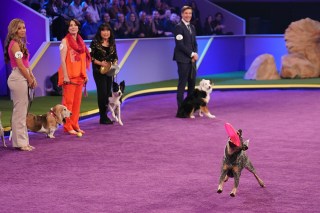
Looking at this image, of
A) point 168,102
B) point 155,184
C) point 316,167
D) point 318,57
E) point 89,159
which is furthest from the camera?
point 318,57

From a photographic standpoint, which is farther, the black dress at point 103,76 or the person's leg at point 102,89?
the person's leg at point 102,89

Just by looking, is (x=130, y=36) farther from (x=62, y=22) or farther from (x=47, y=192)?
(x=47, y=192)

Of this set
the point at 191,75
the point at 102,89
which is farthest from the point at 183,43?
the point at 102,89

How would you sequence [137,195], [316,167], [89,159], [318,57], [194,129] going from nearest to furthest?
[137,195]
[316,167]
[89,159]
[194,129]
[318,57]

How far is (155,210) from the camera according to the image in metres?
5.96

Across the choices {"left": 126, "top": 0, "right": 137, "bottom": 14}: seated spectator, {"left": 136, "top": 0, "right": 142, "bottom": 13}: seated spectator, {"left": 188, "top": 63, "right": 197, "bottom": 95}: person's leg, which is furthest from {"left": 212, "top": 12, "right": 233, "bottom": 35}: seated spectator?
{"left": 188, "top": 63, "right": 197, "bottom": 95}: person's leg

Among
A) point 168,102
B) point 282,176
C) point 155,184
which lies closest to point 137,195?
point 155,184

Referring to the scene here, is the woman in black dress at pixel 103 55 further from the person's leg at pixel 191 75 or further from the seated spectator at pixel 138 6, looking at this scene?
the seated spectator at pixel 138 6

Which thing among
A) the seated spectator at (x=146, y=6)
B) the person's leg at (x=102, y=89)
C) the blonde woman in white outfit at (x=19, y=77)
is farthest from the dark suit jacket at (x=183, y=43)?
the seated spectator at (x=146, y=6)

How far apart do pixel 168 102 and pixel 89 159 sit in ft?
20.0

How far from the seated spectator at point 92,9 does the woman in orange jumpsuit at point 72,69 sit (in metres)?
6.31

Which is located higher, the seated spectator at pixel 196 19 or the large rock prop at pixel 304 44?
the seated spectator at pixel 196 19

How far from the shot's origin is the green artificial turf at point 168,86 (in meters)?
12.4

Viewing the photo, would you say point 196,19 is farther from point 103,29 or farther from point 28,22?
point 103,29
